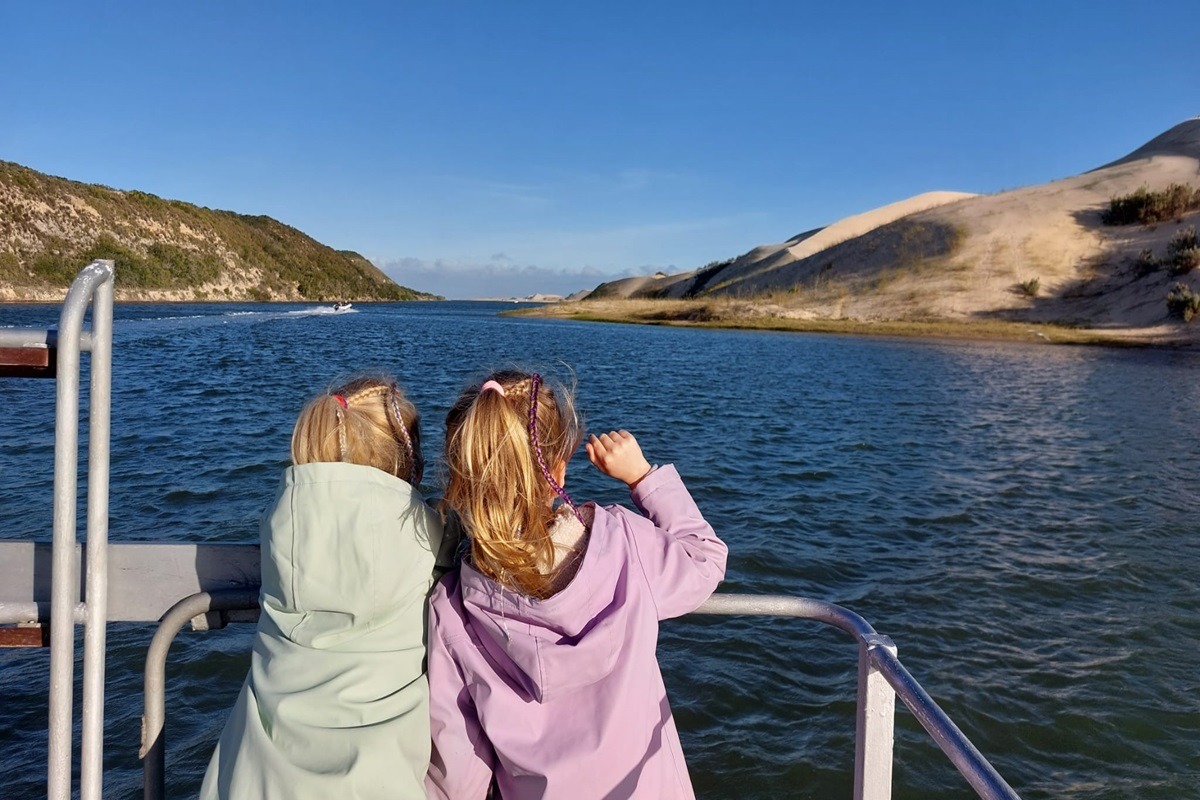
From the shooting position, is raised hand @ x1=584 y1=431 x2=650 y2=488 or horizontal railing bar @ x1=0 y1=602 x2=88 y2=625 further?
raised hand @ x1=584 y1=431 x2=650 y2=488

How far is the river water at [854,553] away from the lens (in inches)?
220

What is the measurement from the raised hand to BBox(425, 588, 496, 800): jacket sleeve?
71cm

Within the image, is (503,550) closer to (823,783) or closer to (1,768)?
(823,783)

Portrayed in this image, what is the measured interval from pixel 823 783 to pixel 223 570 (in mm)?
4452

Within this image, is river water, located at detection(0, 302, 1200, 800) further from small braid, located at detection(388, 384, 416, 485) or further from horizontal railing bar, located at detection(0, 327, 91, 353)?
horizontal railing bar, located at detection(0, 327, 91, 353)

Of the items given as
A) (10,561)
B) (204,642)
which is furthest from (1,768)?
(10,561)

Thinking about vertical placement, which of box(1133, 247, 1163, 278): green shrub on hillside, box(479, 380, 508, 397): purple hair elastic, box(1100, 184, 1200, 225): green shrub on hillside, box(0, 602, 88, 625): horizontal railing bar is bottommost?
box(0, 602, 88, 625): horizontal railing bar

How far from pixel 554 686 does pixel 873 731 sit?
3.14 ft

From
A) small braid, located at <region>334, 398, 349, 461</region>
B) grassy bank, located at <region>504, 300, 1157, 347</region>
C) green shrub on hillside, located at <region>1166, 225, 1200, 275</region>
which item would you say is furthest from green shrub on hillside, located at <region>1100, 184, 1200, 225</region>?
small braid, located at <region>334, 398, 349, 461</region>

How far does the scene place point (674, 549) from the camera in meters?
2.31

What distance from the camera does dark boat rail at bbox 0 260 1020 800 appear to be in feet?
5.90

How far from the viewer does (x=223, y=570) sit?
220 centimetres

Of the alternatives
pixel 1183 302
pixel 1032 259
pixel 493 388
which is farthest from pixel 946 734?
pixel 1032 259

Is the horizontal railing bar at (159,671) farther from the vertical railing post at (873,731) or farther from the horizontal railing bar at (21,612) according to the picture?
the vertical railing post at (873,731)
